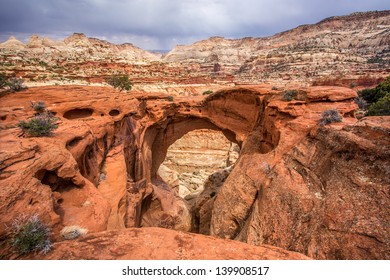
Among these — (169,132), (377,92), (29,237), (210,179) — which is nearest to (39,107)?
(29,237)

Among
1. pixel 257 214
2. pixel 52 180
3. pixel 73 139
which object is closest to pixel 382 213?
pixel 257 214

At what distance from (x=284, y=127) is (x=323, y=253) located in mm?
6315

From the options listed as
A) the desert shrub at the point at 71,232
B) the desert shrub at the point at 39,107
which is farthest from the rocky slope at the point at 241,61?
the desert shrub at the point at 71,232

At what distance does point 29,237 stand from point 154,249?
210 cm

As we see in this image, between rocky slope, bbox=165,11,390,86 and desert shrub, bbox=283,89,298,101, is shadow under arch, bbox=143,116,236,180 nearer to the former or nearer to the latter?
desert shrub, bbox=283,89,298,101

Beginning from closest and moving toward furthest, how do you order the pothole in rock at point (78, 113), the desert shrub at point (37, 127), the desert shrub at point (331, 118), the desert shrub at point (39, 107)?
the desert shrub at point (37, 127)
the desert shrub at point (39, 107)
the desert shrub at point (331, 118)
the pothole in rock at point (78, 113)

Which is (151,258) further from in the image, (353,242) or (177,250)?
(353,242)

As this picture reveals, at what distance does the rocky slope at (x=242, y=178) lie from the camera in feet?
15.1

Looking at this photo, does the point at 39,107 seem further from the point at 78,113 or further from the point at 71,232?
the point at 71,232

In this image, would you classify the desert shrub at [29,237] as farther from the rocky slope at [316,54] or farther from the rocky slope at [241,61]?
the rocky slope at [316,54]

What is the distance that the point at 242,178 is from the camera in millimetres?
10297

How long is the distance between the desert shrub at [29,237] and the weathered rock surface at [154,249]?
0.16m

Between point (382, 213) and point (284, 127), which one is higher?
point (284, 127)

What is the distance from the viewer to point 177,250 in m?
3.86
